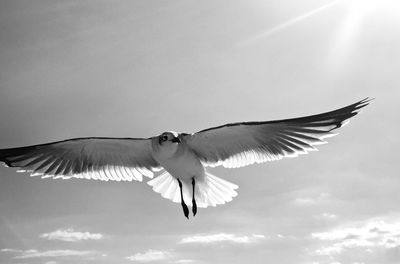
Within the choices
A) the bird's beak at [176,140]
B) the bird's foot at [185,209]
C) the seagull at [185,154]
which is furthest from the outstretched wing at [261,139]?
the bird's foot at [185,209]

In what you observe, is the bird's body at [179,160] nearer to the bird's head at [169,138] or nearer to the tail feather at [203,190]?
the bird's head at [169,138]

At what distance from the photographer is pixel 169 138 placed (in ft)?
34.8

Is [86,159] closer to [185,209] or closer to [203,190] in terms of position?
[185,209]

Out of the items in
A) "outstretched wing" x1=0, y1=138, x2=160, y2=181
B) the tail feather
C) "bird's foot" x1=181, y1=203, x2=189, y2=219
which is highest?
"outstretched wing" x1=0, y1=138, x2=160, y2=181

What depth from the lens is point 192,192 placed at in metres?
12.2

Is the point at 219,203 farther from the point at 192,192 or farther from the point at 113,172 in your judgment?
the point at 113,172

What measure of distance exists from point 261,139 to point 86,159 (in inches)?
159

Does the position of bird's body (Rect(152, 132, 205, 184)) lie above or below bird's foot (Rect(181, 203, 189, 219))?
above

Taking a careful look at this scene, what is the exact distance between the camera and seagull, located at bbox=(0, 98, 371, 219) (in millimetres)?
10969

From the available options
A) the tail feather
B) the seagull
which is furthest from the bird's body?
the tail feather

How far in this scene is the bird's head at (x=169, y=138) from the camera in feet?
34.8

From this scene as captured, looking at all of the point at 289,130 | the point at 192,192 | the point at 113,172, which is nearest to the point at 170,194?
the point at 192,192

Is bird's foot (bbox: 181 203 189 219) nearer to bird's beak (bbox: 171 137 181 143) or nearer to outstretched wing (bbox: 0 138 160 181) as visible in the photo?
outstretched wing (bbox: 0 138 160 181)

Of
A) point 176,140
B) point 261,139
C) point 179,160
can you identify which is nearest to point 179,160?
point 179,160
